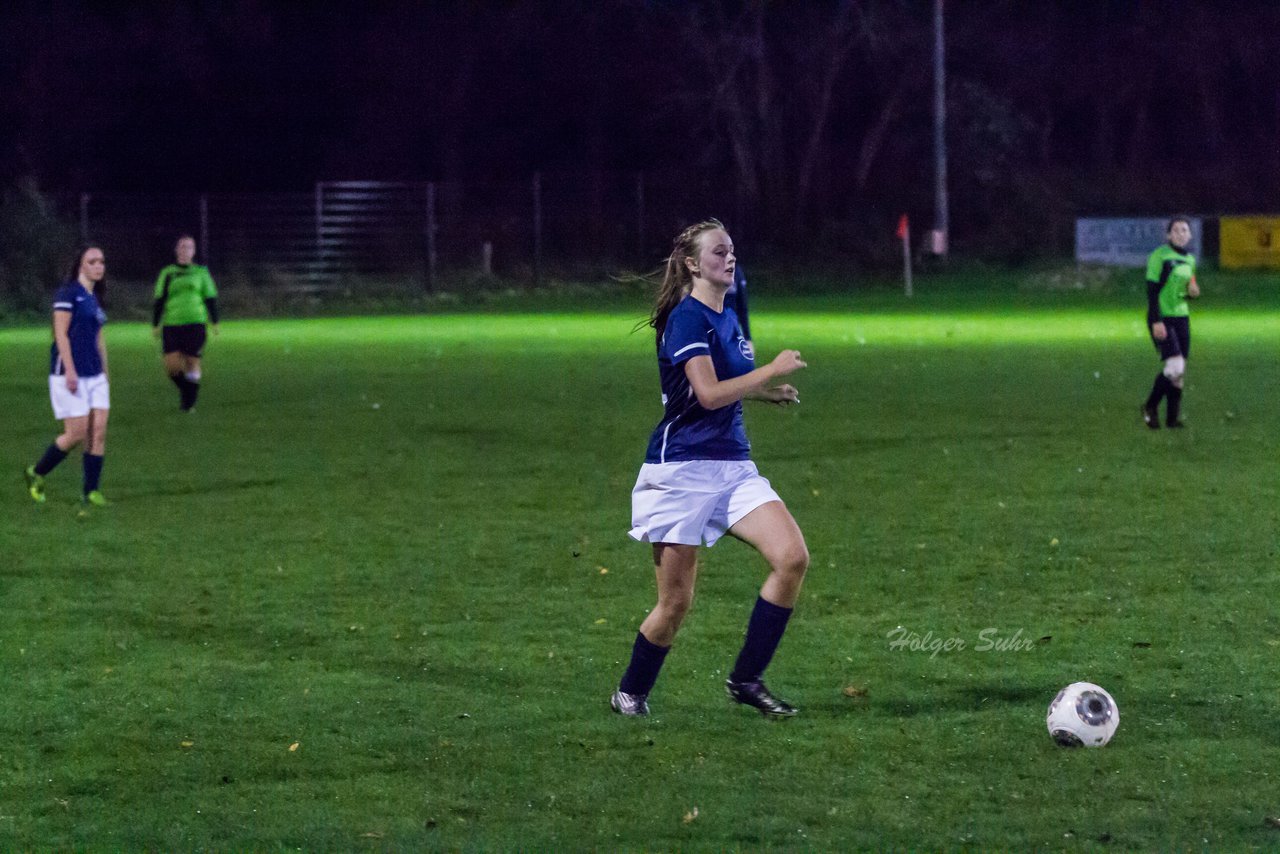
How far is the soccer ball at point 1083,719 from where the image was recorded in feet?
21.4

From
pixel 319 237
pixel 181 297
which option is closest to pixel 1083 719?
pixel 181 297

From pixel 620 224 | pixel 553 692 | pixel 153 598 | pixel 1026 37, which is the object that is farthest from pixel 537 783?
pixel 1026 37

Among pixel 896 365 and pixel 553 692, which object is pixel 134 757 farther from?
pixel 896 365

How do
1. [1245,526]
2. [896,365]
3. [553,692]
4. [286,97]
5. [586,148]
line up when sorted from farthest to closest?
[586,148] → [286,97] → [896,365] → [1245,526] → [553,692]

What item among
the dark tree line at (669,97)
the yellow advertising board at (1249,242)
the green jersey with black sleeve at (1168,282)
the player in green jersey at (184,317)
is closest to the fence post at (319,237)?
the dark tree line at (669,97)

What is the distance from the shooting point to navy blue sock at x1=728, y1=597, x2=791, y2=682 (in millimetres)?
7074

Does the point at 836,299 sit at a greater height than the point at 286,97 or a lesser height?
lesser

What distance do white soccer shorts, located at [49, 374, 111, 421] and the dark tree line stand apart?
38.3 m

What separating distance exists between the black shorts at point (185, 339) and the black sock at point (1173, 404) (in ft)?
32.1

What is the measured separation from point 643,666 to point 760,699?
45cm

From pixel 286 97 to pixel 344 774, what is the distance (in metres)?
53.0

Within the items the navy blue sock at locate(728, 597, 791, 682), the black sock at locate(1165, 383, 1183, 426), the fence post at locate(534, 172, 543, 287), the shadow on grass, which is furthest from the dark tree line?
the navy blue sock at locate(728, 597, 791, 682)

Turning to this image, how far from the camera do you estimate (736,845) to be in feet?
18.3

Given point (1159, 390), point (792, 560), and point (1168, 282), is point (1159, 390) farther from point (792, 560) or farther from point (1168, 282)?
point (792, 560)
